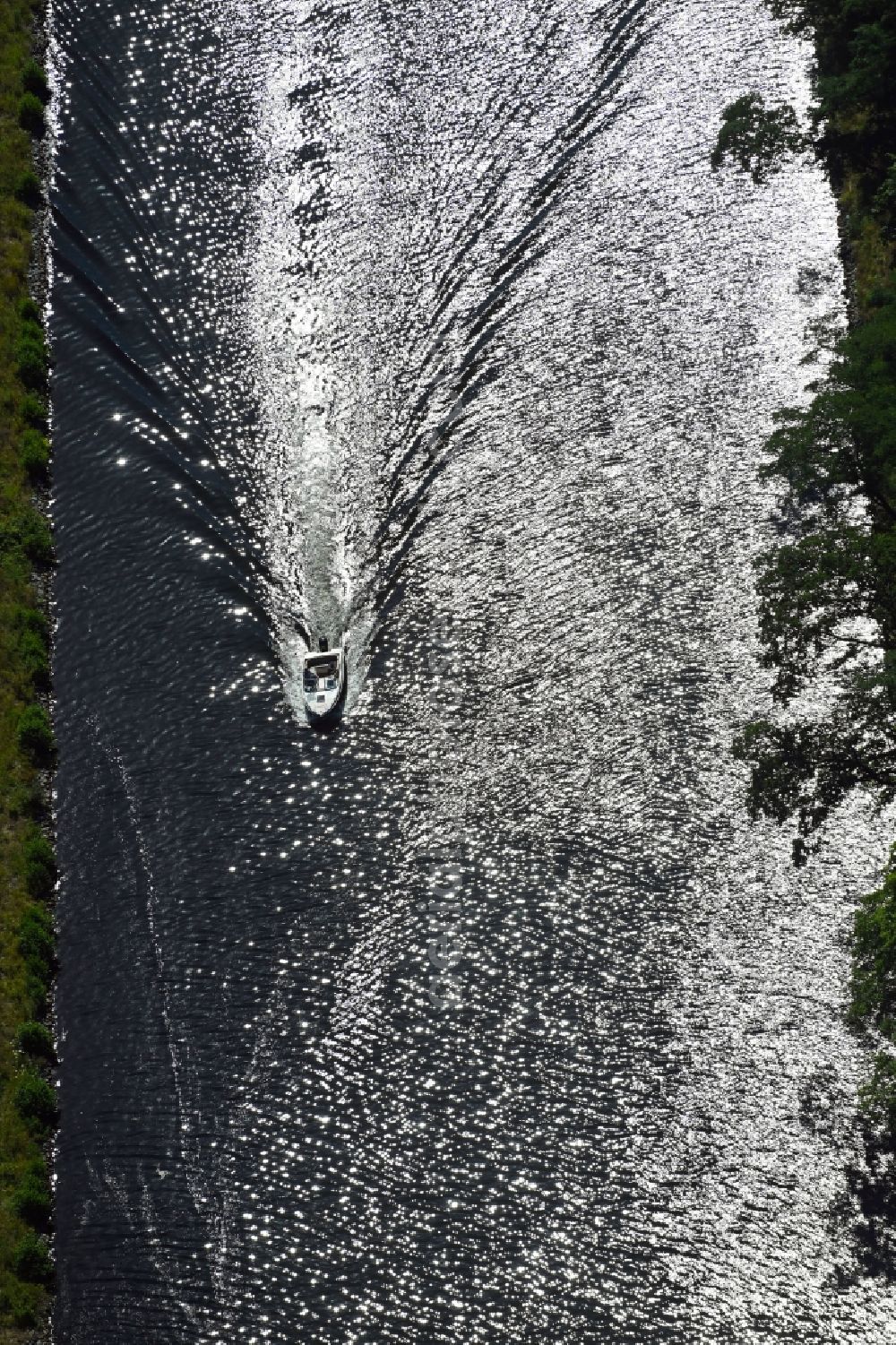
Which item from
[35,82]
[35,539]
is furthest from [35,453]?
[35,82]

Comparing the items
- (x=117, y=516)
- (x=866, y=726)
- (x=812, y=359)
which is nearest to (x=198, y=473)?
(x=117, y=516)

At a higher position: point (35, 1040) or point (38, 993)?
point (38, 993)

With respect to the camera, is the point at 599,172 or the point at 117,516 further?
the point at 599,172

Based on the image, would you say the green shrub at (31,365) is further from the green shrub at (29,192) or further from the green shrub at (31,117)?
the green shrub at (31,117)

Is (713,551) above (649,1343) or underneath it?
above

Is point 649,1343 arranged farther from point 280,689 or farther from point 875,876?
point 280,689

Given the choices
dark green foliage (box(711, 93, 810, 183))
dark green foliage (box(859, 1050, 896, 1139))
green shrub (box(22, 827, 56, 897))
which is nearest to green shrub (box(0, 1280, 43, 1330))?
green shrub (box(22, 827, 56, 897))

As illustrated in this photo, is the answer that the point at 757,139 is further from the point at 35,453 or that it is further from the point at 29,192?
the point at 35,453
